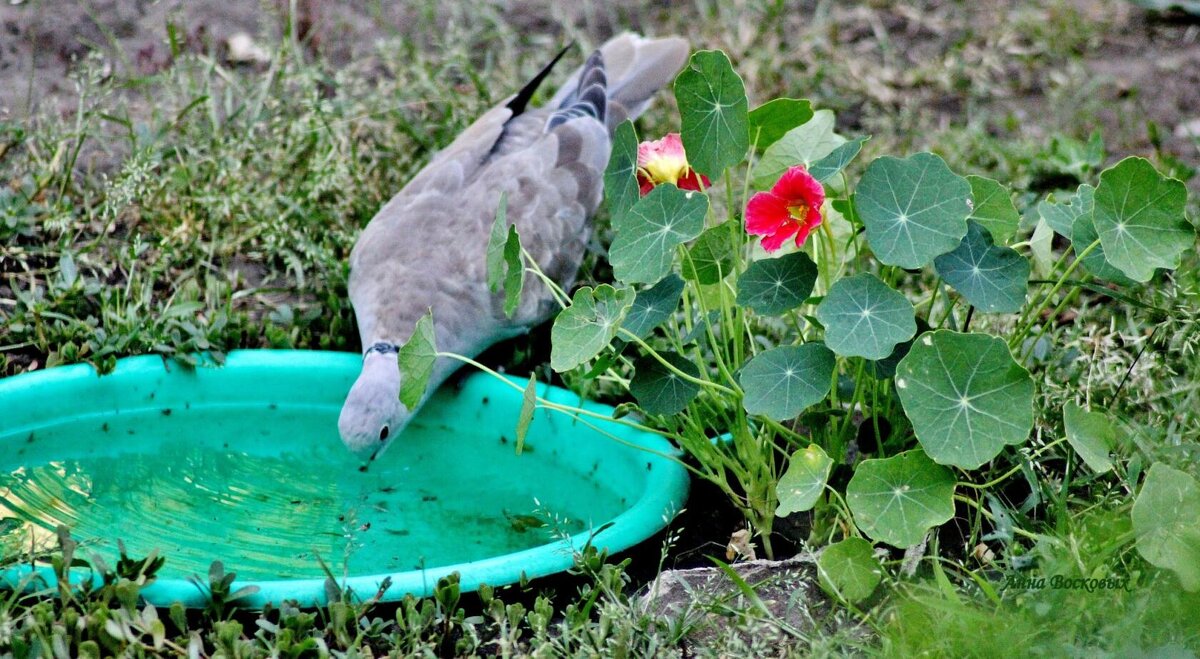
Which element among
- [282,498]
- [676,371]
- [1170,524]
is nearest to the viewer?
[1170,524]

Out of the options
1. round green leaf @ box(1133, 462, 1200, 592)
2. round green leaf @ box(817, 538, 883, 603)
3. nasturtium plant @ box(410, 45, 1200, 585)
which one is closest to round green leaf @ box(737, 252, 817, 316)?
nasturtium plant @ box(410, 45, 1200, 585)

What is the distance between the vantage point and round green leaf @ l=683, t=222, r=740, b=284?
8.95 ft

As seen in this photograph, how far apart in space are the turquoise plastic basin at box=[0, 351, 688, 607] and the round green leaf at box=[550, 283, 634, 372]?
1.03 ft

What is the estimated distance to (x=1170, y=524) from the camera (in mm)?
2389

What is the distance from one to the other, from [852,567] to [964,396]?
413 millimetres

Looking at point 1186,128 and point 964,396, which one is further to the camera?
point 1186,128

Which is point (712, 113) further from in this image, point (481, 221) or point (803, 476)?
point (481, 221)

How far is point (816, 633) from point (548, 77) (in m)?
2.99

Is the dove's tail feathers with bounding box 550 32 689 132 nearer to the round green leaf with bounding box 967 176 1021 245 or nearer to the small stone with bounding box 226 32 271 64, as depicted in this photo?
the small stone with bounding box 226 32 271 64

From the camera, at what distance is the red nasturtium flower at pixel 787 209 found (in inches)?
Result: 101

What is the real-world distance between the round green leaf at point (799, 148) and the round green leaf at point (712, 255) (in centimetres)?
26

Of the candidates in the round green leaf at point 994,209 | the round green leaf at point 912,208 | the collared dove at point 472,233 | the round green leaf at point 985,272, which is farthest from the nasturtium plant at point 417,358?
the round green leaf at point 994,209

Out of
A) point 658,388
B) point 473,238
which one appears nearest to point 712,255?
point 658,388

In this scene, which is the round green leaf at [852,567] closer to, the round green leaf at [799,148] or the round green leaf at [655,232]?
the round green leaf at [655,232]
